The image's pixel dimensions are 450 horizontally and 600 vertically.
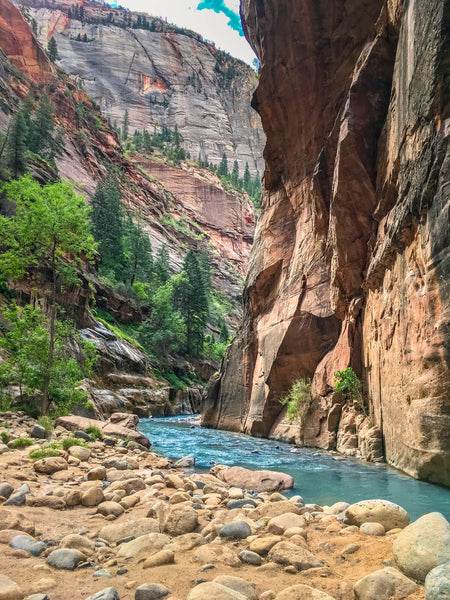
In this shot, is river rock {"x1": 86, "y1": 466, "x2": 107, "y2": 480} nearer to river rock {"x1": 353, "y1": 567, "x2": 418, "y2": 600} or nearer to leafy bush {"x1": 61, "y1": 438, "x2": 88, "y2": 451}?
leafy bush {"x1": 61, "y1": 438, "x2": 88, "y2": 451}

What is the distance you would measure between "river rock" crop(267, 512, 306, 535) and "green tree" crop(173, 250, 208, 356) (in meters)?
40.3

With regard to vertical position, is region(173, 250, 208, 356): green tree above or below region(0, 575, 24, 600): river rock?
above

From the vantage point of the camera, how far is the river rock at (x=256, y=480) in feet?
24.7

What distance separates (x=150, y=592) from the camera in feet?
8.52

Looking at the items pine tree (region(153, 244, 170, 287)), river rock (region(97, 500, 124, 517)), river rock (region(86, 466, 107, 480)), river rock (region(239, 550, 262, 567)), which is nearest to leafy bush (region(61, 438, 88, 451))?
river rock (region(86, 466, 107, 480))

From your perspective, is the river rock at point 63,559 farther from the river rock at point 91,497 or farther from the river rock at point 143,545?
the river rock at point 91,497

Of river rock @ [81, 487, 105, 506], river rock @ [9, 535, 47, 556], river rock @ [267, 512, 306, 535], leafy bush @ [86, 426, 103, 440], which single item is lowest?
leafy bush @ [86, 426, 103, 440]

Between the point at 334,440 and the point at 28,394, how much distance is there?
11273 mm

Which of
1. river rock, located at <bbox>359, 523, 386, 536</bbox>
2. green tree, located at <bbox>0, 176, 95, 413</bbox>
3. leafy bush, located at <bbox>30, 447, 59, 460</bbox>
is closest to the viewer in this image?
river rock, located at <bbox>359, 523, 386, 536</bbox>

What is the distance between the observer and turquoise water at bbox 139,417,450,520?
6820 mm

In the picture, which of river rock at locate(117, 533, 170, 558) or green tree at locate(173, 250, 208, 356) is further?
green tree at locate(173, 250, 208, 356)

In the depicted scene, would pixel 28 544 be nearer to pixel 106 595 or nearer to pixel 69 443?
pixel 106 595

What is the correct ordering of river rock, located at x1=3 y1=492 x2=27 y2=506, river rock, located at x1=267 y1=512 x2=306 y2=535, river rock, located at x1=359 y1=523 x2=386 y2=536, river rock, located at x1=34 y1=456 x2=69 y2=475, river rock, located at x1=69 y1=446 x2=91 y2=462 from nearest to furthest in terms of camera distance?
river rock, located at x1=359 y1=523 x2=386 y2=536, river rock, located at x1=267 y1=512 x2=306 y2=535, river rock, located at x1=3 y1=492 x2=27 y2=506, river rock, located at x1=34 y1=456 x2=69 y2=475, river rock, located at x1=69 y1=446 x2=91 y2=462

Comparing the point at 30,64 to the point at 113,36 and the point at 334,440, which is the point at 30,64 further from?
the point at 334,440
